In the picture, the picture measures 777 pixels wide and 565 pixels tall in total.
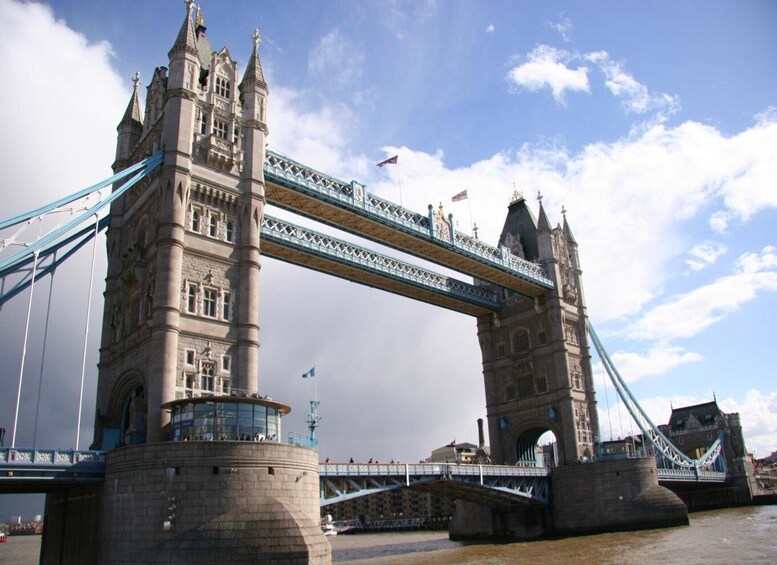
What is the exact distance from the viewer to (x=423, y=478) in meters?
51.3

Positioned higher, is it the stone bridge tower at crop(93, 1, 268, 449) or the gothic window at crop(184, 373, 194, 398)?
the stone bridge tower at crop(93, 1, 268, 449)

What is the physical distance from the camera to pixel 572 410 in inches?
2581

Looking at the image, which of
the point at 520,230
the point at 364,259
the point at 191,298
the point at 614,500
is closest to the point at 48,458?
the point at 191,298

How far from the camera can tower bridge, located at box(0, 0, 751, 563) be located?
3091 cm

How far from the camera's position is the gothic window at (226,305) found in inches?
1563

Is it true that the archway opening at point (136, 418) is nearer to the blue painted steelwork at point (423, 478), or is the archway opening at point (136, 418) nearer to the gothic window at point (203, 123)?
the blue painted steelwork at point (423, 478)

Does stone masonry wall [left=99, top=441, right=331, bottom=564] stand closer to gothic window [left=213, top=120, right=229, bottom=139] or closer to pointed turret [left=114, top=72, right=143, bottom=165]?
gothic window [left=213, top=120, right=229, bottom=139]

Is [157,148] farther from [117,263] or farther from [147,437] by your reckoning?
[147,437]

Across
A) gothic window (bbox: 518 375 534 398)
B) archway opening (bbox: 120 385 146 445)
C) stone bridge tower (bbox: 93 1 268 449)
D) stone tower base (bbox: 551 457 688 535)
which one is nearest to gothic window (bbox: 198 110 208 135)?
stone bridge tower (bbox: 93 1 268 449)

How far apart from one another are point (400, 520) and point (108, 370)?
112m

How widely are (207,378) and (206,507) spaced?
9.10 metres

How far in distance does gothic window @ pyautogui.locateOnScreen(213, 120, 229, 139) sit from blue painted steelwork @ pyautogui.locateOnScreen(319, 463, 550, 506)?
21.0 meters

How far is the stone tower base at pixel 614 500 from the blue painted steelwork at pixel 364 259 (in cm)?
1921

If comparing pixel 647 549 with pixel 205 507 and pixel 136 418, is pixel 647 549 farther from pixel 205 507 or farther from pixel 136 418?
pixel 136 418
